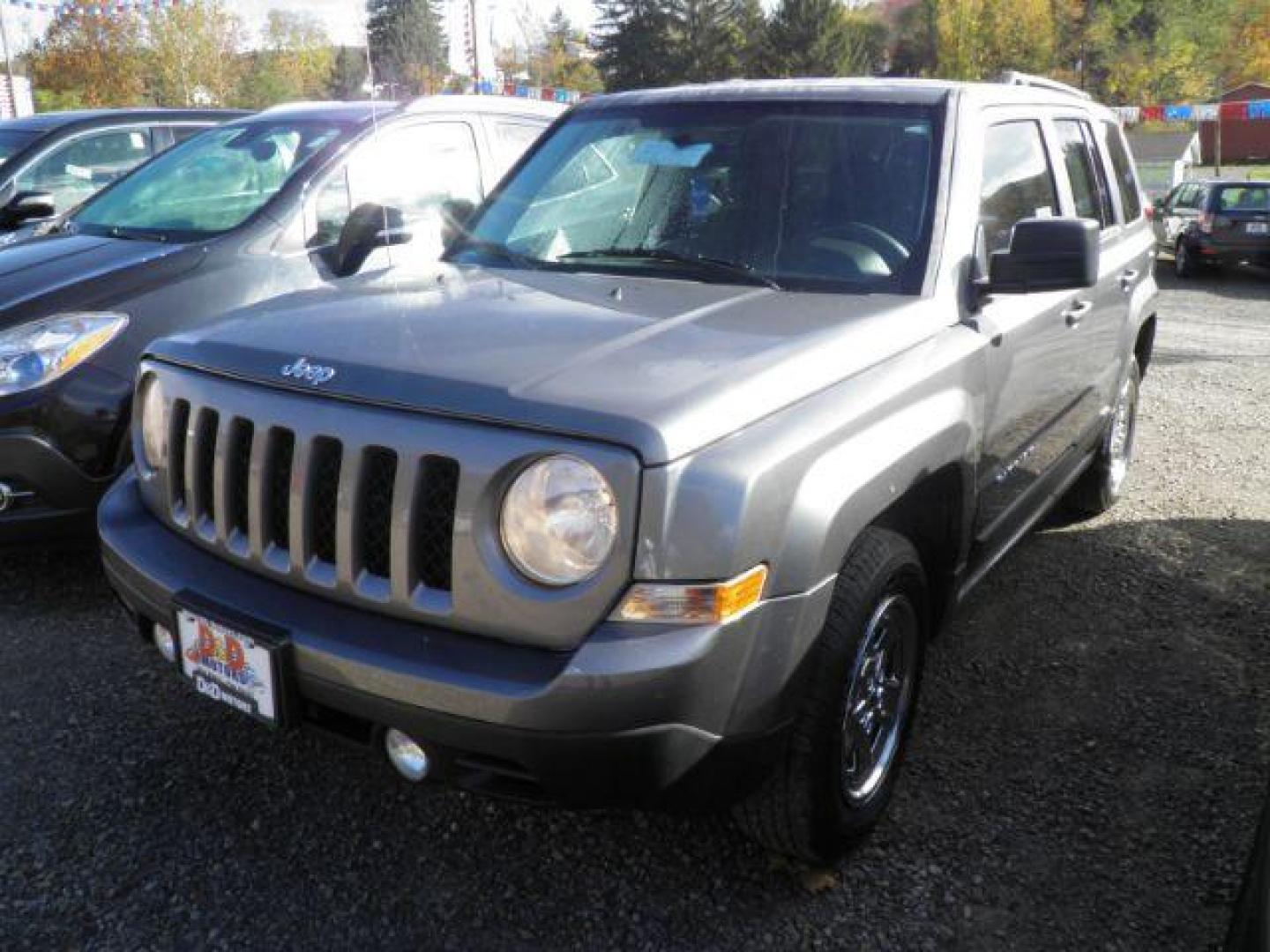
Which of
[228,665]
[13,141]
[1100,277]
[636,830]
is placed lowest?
[636,830]

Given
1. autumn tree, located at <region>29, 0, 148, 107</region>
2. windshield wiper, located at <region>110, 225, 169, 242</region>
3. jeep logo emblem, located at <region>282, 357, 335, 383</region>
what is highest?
autumn tree, located at <region>29, 0, 148, 107</region>

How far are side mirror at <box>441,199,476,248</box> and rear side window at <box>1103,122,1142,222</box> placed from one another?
2729 mm

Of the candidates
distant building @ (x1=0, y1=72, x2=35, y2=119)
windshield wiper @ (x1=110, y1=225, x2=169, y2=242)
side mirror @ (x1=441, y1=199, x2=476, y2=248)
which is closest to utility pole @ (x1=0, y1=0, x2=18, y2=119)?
distant building @ (x1=0, y1=72, x2=35, y2=119)

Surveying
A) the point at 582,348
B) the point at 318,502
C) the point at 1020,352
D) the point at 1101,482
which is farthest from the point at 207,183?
the point at 1101,482

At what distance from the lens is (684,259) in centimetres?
311

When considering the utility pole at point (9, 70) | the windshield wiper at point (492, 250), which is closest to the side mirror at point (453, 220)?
the windshield wiper at point (492, 250)

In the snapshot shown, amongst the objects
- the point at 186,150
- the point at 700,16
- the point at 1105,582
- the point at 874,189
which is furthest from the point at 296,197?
the point at 700,16

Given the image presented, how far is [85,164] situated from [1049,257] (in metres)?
6.34

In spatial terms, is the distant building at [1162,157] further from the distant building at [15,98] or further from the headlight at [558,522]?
the distant building at [15,98]

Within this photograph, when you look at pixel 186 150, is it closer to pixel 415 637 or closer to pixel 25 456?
pixel 25 456

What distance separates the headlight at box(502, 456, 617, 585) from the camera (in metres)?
2.04

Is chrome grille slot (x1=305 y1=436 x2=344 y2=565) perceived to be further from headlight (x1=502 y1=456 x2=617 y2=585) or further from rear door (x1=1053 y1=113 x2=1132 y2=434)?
rear door (x1=1053 y1=113 x2=1132 y2=434)

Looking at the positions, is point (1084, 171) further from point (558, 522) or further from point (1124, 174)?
point (558, 522)

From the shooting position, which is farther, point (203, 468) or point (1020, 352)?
point (1020, 352)
